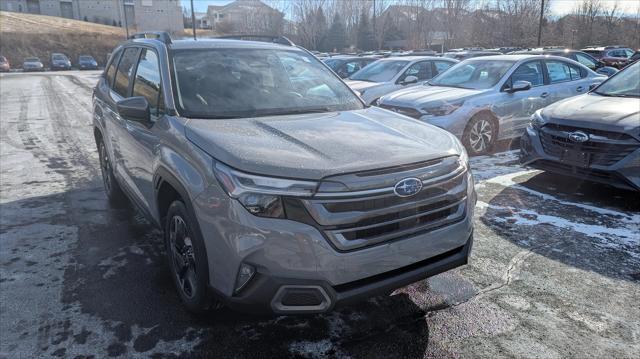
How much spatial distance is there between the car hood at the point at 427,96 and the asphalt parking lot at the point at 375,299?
251 centimetres

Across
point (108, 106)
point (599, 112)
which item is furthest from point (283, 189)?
point (599, 112)

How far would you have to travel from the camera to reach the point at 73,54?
61188 mm

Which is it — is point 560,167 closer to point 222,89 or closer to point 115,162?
point 222,89

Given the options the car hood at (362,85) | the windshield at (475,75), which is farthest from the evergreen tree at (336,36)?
the windshield at (475,75)

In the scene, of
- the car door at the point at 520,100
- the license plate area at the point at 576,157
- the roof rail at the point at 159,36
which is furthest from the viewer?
the car door at the point at 520,100

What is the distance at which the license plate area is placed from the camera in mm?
5141

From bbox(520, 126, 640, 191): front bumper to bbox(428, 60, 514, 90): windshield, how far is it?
7.66 ft

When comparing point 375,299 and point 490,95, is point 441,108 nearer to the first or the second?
point 490,95

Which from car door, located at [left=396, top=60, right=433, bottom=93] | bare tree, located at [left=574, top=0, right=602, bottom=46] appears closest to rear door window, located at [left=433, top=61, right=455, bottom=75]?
car door, located at [left=396, top=60, right=433, bottom=93]

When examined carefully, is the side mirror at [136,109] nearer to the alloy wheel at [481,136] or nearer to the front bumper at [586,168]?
the front bumper at [586,168]

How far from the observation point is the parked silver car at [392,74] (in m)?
10.3

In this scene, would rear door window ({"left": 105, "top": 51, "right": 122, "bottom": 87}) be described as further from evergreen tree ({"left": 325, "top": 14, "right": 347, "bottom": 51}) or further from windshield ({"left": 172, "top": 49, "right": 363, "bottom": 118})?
evergreen tree ({"left": 325, "top": 14, "right": 347, "bottom": 51})

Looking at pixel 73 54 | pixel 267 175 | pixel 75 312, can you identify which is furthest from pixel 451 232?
pixel 73 54

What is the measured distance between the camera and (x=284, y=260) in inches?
94.3
